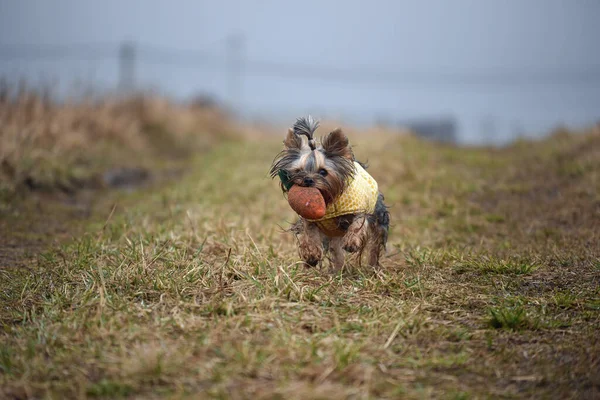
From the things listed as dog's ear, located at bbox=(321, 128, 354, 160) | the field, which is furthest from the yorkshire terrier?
the field

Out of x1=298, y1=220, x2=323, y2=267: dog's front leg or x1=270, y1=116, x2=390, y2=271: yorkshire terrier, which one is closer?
x1=270, y1=116, x2=390, y2=271: yorkshire terrier

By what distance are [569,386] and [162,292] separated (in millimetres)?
2518

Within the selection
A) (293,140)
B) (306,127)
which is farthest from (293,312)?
(306,127)

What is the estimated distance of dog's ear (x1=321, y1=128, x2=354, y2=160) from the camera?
4.73m

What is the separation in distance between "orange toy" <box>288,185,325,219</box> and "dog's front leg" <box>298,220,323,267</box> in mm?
419

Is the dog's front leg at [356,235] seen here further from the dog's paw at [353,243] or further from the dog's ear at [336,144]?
the dog's ear at [336,144]

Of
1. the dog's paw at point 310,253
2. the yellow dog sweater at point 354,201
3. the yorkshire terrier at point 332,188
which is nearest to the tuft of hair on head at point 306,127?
the yorkshire terrier at point 332,188

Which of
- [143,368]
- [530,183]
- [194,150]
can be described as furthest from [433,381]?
[194,150]

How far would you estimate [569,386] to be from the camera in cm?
318

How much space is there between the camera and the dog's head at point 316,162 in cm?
467

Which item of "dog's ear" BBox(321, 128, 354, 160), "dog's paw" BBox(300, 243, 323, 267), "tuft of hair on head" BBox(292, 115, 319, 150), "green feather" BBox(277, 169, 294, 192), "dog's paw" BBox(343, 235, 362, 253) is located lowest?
"dog's paw" BBox(300, 243, 323, 267)

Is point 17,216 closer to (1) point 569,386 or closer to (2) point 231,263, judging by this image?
(2) point 231,263

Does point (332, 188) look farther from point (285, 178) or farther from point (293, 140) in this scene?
point (293, 140)

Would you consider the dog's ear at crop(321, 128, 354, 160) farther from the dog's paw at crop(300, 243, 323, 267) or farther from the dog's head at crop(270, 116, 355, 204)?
the dog's paw at crop(300, 243, 323, 267)
